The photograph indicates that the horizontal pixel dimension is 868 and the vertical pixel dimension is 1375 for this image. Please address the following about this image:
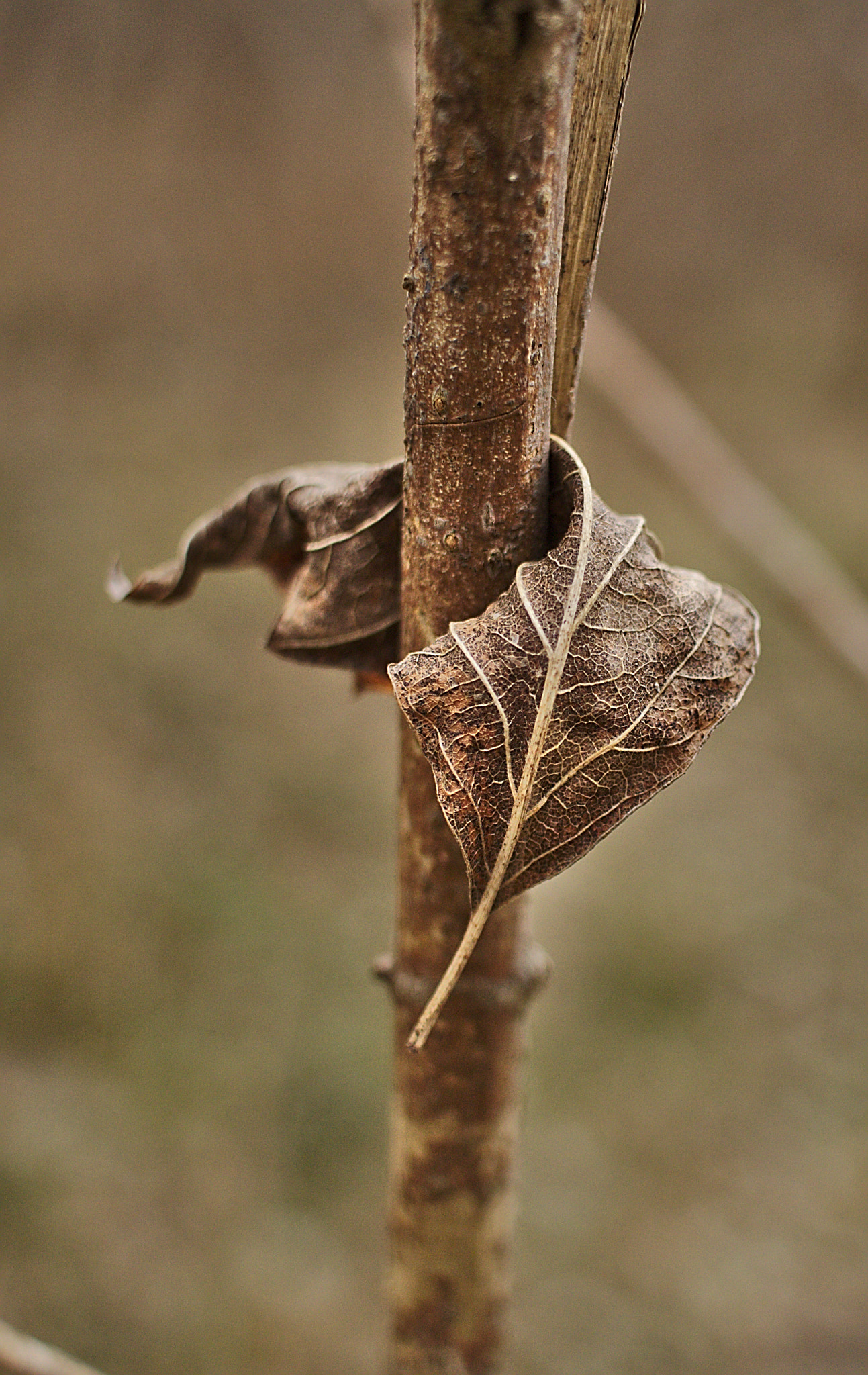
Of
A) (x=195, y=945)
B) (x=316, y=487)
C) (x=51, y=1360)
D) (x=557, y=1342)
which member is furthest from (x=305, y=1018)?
(x=316, y=487)

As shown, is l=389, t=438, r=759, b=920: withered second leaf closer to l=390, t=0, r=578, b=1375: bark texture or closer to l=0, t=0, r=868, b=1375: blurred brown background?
l=390, t=0, r=578, b=1375: bark texture

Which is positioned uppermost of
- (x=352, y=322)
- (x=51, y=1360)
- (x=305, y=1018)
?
(x=352, y=322)

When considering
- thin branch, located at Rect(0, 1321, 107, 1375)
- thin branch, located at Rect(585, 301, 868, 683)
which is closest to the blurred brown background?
thin branch, located at Rect(585, 301, 868, 683)

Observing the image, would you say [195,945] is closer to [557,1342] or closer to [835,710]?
[557,1342]

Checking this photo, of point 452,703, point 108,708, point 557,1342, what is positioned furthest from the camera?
point 108,708

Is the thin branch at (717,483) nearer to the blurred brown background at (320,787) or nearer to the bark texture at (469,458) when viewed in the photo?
the blurred brown background at (320,787)

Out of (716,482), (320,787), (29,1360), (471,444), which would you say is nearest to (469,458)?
(471,444)

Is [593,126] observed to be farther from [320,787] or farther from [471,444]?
[320,787]
